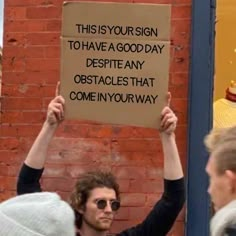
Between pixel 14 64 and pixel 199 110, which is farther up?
pixel 14 64

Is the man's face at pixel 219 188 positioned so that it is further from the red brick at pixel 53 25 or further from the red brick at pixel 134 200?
the red brick at pixel 53 25

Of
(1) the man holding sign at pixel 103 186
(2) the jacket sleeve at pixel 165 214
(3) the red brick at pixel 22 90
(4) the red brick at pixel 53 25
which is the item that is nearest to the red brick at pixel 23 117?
(3) the red brick at pixel 22 90

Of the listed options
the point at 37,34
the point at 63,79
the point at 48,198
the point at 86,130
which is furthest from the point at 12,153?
the point at 48,198

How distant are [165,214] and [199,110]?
1.01 meters

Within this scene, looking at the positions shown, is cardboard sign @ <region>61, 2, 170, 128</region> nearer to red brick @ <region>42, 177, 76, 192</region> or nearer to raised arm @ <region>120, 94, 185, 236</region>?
raised arm @ <region>120, 94, 185, 236</region>

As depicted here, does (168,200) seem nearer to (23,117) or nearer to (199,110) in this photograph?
(199,110)

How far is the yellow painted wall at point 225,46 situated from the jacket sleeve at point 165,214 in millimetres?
1059

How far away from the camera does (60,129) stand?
4875mm

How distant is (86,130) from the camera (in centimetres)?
486

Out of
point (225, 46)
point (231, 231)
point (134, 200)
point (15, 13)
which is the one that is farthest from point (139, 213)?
point (231, 231)

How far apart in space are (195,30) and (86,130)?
97cm

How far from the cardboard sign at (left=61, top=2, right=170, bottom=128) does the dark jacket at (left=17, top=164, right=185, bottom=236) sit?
0.37m

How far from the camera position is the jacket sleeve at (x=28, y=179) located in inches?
155

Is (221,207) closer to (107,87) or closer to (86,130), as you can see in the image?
(107,87)
